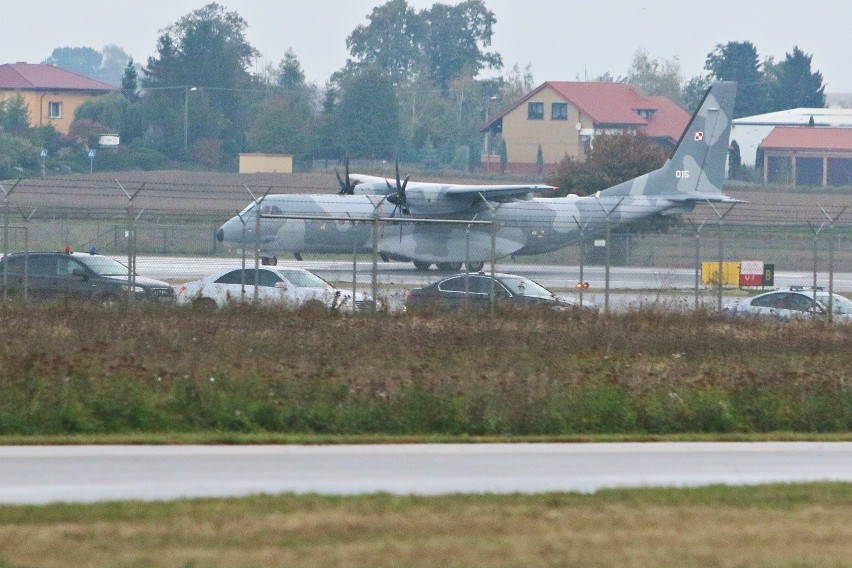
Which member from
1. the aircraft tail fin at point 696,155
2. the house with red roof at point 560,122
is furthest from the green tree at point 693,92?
the aircraft tail fin at point 696,155

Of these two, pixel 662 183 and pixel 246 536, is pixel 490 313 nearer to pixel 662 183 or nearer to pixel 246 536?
pixel 246 536

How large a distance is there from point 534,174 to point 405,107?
33.5 metres

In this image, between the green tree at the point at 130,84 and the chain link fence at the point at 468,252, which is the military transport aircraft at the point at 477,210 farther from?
the green tree at the point at 130,84

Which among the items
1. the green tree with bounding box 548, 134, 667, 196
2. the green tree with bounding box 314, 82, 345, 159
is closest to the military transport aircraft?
the green tree with bounding box 548, 134, 667, 196

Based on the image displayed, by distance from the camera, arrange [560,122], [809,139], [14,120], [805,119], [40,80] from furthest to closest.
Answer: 1. [40,80]
2. [805,119]
3. [14,120]
4. [560,122]
5. [809,139]

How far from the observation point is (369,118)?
99625 mm

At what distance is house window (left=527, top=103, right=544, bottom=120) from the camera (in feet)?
324

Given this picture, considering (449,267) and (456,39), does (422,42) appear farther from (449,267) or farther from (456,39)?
(449,267)

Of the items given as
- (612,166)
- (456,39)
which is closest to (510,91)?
(456,39)

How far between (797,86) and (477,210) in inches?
3585

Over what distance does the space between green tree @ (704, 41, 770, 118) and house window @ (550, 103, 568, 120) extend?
32.1m

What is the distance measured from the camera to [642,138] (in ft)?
208

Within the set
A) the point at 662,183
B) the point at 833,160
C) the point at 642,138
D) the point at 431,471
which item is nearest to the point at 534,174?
the point at 833,160

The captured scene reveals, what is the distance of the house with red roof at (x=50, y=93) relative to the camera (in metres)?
113
